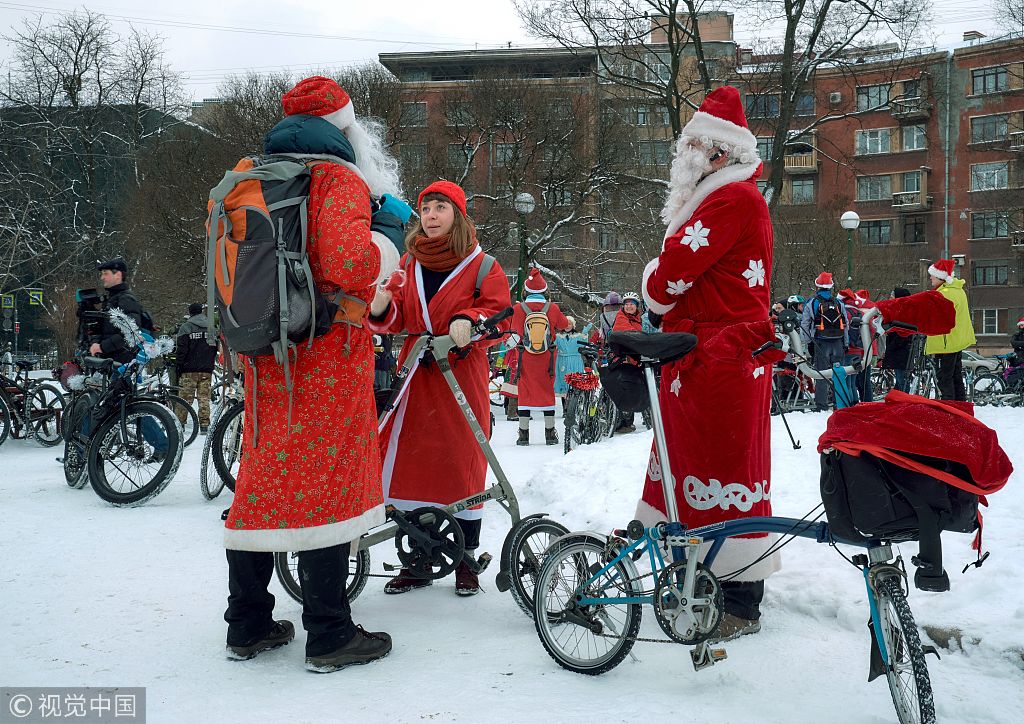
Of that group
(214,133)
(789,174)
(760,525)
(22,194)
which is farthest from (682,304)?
(789,174)

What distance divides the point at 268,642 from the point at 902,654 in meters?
2.33

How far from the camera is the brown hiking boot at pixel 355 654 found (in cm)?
328

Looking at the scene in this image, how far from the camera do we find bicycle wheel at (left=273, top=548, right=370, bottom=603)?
13.0ft

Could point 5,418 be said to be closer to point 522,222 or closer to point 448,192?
point 448,192

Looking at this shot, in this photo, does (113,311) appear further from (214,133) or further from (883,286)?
(883,286)

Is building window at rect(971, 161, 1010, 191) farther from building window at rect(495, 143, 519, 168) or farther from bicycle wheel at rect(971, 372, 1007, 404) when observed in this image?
bicycle wheel at rect(971, 372, 1007, 404)

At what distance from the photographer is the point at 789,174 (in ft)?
165

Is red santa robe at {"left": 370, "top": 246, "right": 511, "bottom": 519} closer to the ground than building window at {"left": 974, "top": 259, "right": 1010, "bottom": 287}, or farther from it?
closer to the ground

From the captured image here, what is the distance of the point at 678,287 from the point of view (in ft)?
11.9

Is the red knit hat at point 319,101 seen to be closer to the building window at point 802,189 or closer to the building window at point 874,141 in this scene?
the building window at point 802,189

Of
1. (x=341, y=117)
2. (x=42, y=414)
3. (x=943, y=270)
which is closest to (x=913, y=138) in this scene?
(x=943, y=270)

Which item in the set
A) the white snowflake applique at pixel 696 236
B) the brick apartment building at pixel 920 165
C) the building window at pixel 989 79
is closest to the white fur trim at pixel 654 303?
the white snowflake applique at pixel 696 236

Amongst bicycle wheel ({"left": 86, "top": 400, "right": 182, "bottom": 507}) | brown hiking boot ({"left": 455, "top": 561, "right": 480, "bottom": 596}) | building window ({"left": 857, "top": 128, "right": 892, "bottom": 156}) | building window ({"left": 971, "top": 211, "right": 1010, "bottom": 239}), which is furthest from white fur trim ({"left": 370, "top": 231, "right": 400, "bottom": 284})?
building window ({"left": 857, "top": 128, "right": 892, "bottom": 156})

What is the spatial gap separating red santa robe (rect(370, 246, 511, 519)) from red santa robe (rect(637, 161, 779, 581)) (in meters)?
0.94
